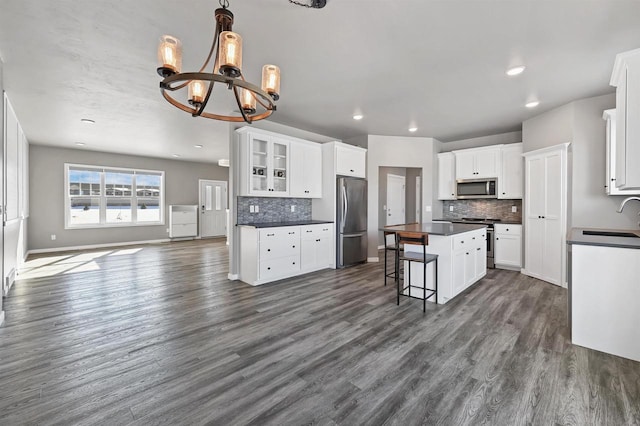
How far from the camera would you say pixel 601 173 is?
3.86m

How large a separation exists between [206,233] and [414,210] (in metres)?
6.93

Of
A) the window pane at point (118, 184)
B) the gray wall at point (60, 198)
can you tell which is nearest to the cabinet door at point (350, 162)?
the gray wall at point (60, 198)

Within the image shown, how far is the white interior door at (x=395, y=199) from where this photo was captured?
7.98 meters

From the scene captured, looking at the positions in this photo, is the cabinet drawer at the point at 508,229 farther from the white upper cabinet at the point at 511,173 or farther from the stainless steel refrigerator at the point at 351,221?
the stainless steel refrigerator at the point at 351,221

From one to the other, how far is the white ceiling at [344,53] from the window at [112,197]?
314cm

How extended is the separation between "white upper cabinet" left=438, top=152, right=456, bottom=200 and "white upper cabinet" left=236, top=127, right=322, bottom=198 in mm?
2777

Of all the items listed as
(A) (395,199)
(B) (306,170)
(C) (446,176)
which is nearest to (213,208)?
(B) (306,170)

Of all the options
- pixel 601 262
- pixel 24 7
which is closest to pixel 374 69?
pixel 601 262

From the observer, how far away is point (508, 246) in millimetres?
5121

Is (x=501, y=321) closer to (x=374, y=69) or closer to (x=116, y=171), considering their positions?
(x=374, y=69)

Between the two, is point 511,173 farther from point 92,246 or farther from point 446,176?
point 92,246

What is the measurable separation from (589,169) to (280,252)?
15.1 ft

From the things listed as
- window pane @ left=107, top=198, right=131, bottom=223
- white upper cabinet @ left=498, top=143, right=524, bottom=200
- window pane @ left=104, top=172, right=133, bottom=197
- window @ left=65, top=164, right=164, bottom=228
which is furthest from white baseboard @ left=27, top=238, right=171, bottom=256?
white upper cabinet @ left=498, top=143, right=524, bottom=200

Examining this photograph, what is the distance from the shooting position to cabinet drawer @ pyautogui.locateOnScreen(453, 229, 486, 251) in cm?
355
